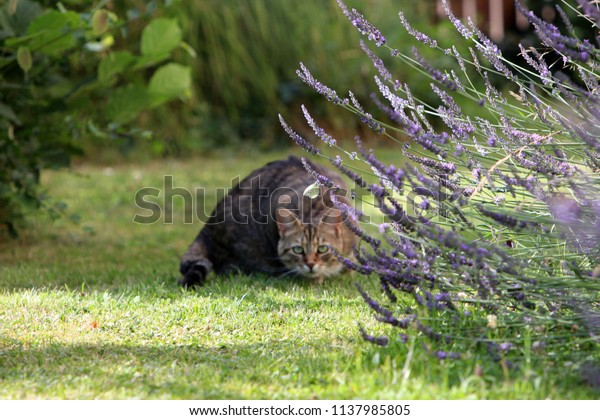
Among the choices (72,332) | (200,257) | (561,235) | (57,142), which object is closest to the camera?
(561,235)

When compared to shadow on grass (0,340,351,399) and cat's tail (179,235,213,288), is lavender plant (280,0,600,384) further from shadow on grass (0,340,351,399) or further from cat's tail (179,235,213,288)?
cat's tail (179,235,213,288)

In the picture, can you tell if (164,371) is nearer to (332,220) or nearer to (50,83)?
(332,220)

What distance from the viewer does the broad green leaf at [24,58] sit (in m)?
4.26

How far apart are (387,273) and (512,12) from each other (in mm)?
9828

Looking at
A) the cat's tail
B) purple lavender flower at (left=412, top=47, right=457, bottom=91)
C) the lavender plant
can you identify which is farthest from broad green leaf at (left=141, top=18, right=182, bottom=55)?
purple lavender flower at (left=412, top=47, right=457, bottom=91)

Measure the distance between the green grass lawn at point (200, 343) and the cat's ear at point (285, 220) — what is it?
298 mm

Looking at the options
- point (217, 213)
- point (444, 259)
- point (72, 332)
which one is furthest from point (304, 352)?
point (217, 213)

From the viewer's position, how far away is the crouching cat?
4242 mm

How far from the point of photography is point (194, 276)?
4.02m

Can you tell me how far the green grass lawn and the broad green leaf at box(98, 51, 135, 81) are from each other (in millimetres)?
1138

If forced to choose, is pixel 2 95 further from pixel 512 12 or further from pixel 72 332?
pixel 512 12

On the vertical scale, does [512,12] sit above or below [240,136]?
above

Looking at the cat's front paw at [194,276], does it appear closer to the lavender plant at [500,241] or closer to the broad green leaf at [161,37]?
the lavender plant at [500,241]

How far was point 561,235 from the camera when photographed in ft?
8.90
